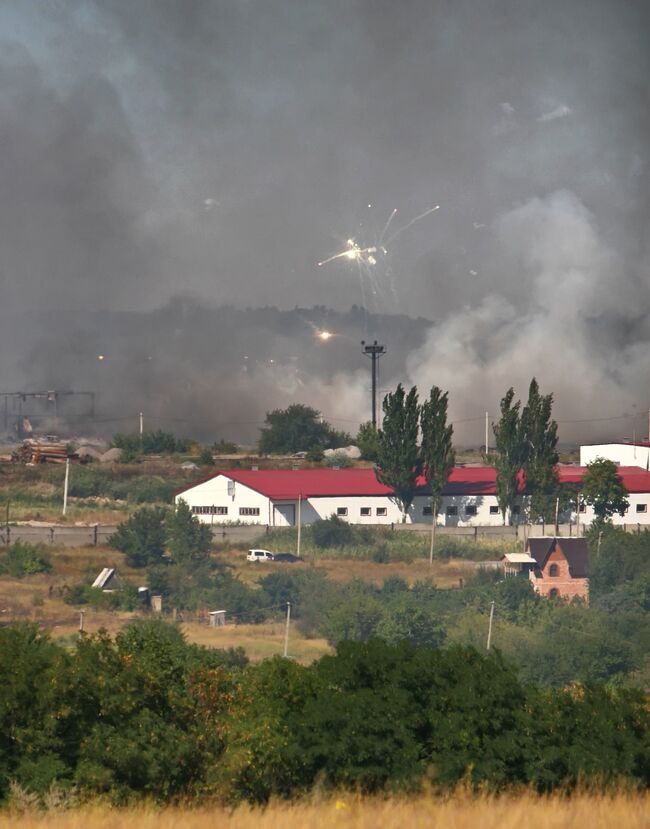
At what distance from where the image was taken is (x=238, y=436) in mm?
116000

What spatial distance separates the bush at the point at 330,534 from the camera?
67938mm

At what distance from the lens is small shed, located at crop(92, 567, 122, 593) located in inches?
2185

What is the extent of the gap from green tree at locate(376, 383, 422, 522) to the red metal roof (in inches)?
42.6

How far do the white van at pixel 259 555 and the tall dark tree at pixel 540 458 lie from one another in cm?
1571

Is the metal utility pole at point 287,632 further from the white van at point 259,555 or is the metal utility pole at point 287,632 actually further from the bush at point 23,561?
the bush at point 23,561

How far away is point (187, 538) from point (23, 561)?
7.88 m

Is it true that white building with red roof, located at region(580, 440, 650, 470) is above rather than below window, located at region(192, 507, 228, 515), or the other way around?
above

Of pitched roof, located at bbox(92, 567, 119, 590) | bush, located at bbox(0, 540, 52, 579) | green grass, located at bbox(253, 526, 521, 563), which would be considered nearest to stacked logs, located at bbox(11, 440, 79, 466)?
green grass, located at bbox(253, 526, 521, 563)

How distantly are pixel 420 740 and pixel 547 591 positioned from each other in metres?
39.7

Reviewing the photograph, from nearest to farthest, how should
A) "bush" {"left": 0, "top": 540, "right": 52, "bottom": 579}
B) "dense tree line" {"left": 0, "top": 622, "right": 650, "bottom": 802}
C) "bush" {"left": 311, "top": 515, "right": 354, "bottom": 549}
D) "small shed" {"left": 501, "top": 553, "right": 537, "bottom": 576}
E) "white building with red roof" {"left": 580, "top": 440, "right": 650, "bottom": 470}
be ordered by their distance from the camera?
"dense tree line" {"left": 0, "top": 622, "right": 650, "bottom": 802}, "bush" {"left": 0, "top": 540, "right": 52, "bottom": 579}, "small shed" {"left": 501, "top": 553, "right": 537, "bottom": 576}, "bush" {"left": 311, "top": 515, "right": 354, "bottom": 549}, "white building with red roof" {"left": 580, "top": 440, "right": 650, "bottom": 470}

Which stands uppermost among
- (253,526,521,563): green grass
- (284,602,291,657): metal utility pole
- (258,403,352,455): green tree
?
(258,403,352,455): green tree

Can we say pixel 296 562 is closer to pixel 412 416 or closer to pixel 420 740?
pixel 412 416

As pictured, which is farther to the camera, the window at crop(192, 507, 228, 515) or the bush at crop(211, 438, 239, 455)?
the bush at crop(211, 438, 239, 455)

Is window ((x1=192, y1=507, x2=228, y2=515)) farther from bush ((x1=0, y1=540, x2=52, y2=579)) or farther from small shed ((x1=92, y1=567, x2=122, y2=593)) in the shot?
small shed ((x1=92, y1=567, x2=122, y2=593))
